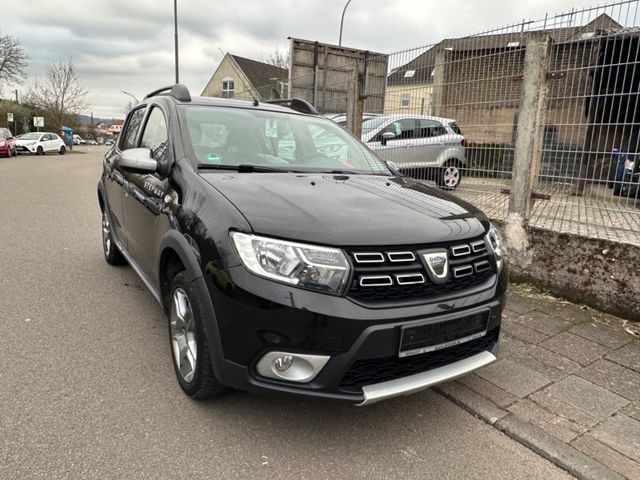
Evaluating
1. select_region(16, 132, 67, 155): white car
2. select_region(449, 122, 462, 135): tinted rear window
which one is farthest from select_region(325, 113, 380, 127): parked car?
select_region(16, 132, 67, 155): white car

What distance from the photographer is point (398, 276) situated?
2236 millimetres

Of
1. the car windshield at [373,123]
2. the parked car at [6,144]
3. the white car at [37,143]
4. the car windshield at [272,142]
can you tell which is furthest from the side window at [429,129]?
the white car at [37,143]

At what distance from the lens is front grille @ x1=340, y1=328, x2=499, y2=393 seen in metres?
2.22

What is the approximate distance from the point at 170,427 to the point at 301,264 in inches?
45.3

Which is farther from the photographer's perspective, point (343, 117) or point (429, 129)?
point (343, 117)

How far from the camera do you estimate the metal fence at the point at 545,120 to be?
428 centimetres

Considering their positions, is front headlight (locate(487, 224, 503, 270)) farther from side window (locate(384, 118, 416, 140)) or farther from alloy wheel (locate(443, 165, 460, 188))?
side window (locate(384, 118, 416, 140))

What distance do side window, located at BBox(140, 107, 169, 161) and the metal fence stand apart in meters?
3.29

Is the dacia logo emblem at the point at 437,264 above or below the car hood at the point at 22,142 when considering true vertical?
above

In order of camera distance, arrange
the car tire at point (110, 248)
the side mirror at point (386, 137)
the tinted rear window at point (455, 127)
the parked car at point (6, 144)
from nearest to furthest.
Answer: the car tire at point (110, 248) → the tinted rear window at point (455, 127) → the side mirror at point (386, 137) → the parked car at point (6, 144)

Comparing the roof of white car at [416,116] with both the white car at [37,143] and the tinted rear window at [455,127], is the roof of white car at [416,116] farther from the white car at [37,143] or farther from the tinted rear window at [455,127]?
the white car at [37,143]

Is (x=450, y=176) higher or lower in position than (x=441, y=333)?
higher

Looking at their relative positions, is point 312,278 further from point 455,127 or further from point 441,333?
point 455,127

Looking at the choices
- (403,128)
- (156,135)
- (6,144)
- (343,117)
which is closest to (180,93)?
(156,135)
